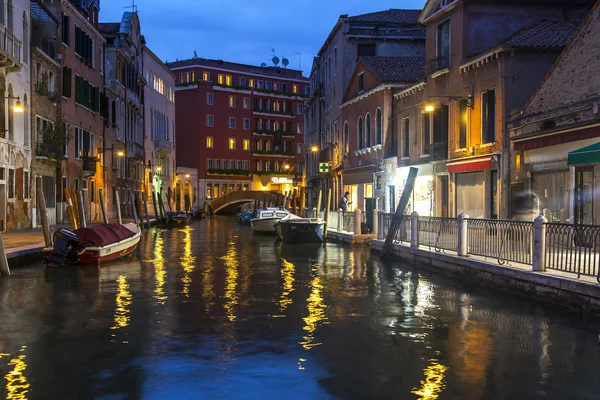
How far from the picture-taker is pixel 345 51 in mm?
42625

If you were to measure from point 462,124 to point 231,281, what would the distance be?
44.4ft

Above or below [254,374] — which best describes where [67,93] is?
above

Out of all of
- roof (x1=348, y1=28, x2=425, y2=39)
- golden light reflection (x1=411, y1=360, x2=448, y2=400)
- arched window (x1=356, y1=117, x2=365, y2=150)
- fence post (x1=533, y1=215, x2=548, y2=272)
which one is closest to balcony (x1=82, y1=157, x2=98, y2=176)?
arched window (x1=356, y1=117, x2=365, y2=150)

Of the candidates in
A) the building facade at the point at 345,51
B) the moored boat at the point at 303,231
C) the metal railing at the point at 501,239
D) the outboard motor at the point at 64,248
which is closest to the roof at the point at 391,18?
the building facade at the point at 345,51

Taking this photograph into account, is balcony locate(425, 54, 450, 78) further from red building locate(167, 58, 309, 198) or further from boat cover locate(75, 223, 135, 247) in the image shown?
red building locate(167, 58, 309, 198)

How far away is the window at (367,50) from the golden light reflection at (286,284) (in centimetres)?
2312

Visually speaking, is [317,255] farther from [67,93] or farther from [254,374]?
[67,93]

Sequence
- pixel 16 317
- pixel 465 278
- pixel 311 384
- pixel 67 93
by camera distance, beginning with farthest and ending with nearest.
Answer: pixel 67 93
pixel 465 278
pixel 16 317
pixel 311 384

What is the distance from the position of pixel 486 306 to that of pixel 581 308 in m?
1.50

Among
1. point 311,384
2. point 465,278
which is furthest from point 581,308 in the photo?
point 311,384

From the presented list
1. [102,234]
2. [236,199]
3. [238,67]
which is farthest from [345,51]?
[238,67]

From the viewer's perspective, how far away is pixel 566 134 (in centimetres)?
1894

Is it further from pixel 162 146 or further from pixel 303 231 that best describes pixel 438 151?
pixel 162 146

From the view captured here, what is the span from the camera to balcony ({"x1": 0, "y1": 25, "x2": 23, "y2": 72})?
2604cm
